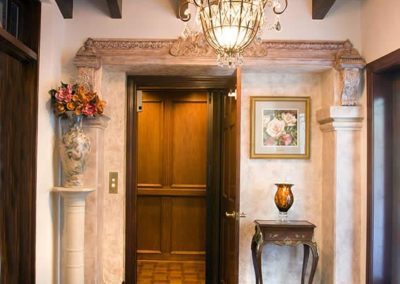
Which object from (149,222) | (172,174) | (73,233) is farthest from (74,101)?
(149,222)

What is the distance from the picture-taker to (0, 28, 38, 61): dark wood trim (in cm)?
235

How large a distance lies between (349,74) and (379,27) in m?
0.39

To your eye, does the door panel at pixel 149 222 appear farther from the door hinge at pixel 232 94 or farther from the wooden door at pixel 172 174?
the door hinge at pixel 232 94

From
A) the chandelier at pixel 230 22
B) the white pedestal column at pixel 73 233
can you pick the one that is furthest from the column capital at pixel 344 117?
the white pedestal column at pixel 73 233

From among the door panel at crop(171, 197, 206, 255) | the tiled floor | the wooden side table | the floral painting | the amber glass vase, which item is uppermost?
the floral painting

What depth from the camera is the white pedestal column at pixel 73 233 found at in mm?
2912

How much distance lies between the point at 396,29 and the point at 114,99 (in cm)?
220

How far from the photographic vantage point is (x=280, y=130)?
3461 millimetres

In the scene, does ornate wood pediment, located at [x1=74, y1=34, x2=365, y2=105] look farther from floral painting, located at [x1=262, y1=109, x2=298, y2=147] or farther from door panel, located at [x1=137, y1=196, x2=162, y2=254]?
door panel, located at [x1=137, y1=196, x2=162, y2=254]

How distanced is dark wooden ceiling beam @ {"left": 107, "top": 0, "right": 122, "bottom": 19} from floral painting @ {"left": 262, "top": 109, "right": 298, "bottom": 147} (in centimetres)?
145

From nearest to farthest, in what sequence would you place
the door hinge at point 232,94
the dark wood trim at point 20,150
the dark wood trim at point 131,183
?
the dark wood trim at point 20,150 → the door hinge at point 232,94 → the dark wood trim at point 131,183

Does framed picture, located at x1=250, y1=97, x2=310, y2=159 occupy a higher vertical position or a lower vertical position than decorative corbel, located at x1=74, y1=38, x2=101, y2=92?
lower

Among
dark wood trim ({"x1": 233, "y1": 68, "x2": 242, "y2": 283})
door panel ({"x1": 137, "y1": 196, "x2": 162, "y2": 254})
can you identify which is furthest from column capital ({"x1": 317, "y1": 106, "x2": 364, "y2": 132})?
door panel ({"x1": 137, "y1": 196, "x2": 162, "y2": 254})

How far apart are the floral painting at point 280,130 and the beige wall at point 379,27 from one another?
779mm
